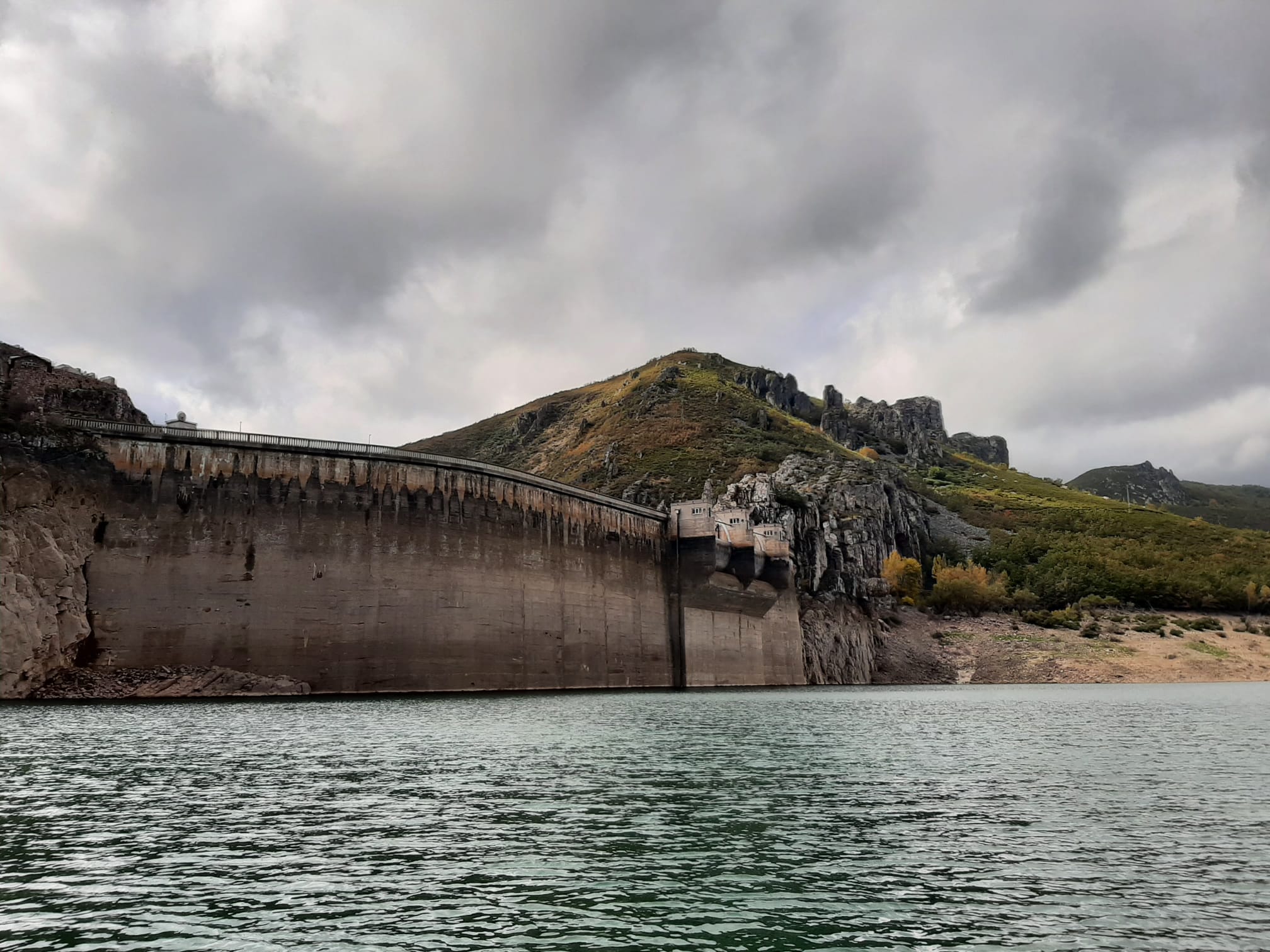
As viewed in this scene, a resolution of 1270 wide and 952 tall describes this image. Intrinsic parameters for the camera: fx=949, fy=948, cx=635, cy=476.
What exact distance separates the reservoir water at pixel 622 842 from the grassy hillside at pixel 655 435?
8445 centimetres

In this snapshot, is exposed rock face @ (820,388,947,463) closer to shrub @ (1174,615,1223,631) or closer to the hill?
the hill

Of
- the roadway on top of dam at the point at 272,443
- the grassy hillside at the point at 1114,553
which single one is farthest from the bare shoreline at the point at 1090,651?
the roadway on top of dam at the point at 272,443

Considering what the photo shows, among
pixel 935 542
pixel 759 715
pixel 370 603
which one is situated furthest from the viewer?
pixel 935 542

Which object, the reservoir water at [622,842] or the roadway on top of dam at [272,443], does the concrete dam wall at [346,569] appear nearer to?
the roadway on top of dam at [272,443]

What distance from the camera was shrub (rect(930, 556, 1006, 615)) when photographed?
360 feet

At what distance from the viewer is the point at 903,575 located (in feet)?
380

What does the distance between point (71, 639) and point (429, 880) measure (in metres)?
40.9

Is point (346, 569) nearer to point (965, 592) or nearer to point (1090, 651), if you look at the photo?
point (1090, 651)

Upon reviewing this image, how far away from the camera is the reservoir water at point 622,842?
10344 mm

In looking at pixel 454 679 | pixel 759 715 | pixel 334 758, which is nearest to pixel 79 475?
pixel 454 679

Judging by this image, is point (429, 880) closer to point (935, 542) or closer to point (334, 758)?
point (334, 758)

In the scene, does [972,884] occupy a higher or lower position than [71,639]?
lower

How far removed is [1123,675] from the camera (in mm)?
→ 90125

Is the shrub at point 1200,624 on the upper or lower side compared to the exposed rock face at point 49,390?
lower
